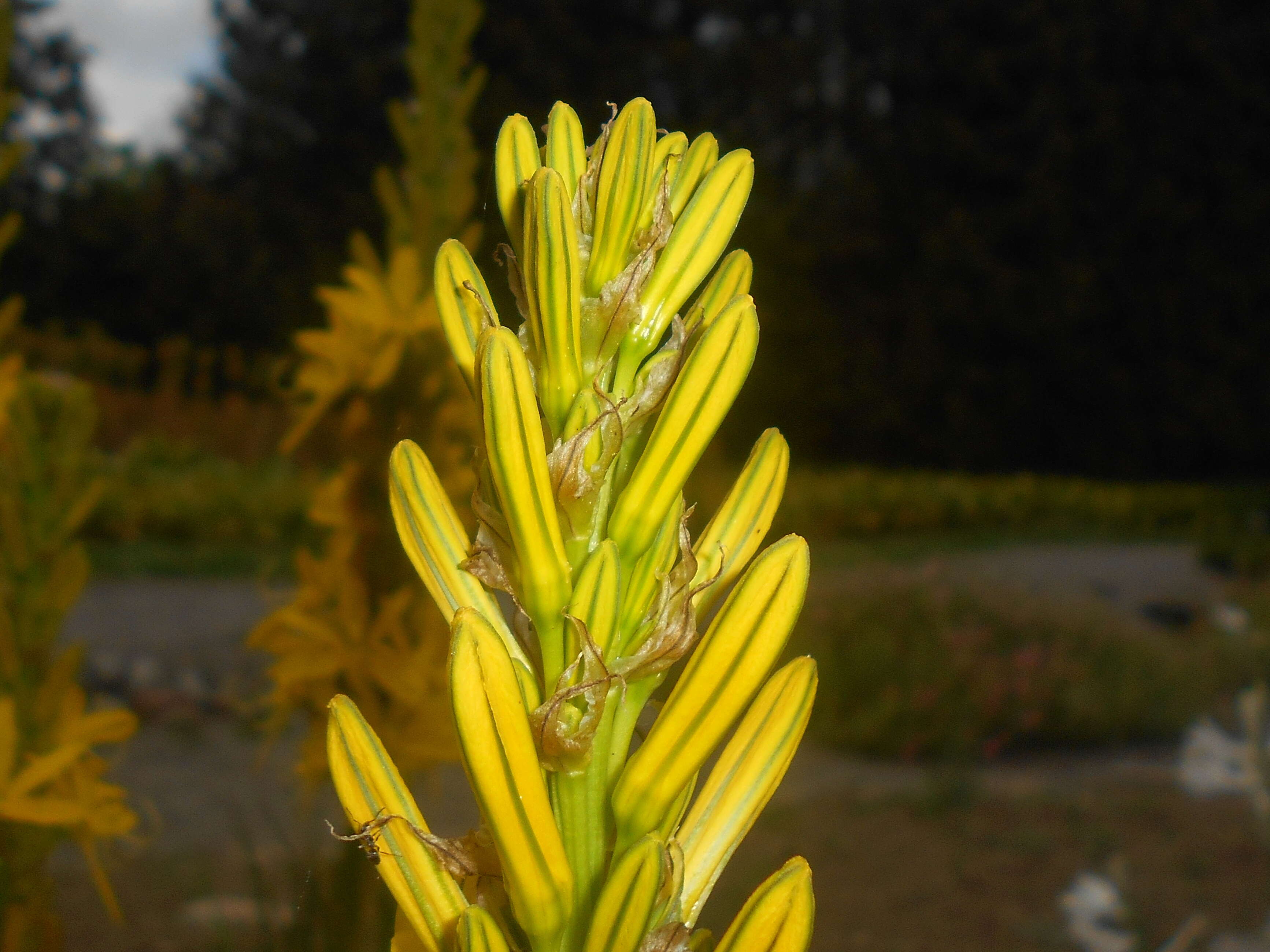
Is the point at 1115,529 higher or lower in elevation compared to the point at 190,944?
lower

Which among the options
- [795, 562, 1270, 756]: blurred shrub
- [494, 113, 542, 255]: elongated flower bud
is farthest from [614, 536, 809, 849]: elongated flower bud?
[795, 562, 1270, 756]: blurred shrub

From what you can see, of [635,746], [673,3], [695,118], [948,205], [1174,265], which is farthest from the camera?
[673,3]

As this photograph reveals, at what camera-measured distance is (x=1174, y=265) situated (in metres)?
16.5

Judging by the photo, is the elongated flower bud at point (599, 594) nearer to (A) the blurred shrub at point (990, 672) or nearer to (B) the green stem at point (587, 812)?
(B) the green stem at point (587, 812)

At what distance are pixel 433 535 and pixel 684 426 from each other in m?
0.13

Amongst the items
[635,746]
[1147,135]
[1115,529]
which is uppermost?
[635,746]

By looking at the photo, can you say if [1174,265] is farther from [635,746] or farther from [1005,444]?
[635,746]

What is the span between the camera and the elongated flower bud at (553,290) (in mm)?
537

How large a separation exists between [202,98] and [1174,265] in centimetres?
2600

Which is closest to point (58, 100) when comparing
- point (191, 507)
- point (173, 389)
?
point (173, 389)

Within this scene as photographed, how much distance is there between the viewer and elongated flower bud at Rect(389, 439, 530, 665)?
542 mm

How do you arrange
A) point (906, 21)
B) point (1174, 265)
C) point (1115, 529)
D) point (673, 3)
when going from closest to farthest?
1. point (1115, 529)
2. point (1174, 265)
3. point (673, 3)
4. point (906, 21)

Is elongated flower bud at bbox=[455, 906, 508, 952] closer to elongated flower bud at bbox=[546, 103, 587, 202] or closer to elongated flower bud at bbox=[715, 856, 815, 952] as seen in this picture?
elongated flower bud at bbox=[715, 856, 815, 952]

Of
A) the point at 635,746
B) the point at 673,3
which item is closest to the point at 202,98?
the point at 673,3
